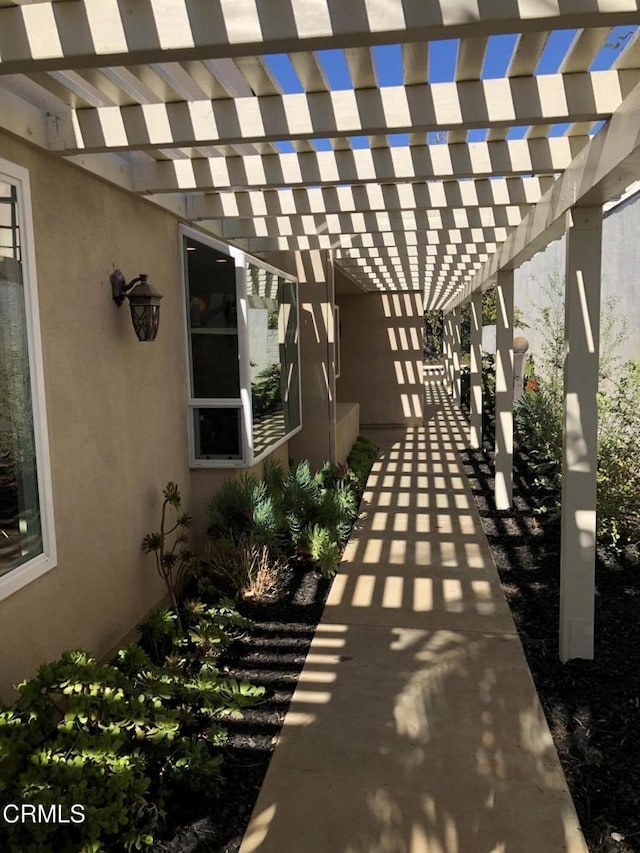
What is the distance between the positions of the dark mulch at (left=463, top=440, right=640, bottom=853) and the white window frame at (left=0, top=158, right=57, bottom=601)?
2.70 m

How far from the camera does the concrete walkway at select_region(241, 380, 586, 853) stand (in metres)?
2.85

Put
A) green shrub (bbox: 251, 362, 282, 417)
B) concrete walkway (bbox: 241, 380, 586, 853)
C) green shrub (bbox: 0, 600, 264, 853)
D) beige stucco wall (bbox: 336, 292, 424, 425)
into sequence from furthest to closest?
beige stucco wall (bbox: 336, 292, 424, 425), green shrub (bbox: 251, 362, 282, 417), concrete walkway (bbox: 241, 380, 586, 853), green shrub (bbox: 0, 600, 264, 853)

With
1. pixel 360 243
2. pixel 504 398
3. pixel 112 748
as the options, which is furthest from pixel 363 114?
pixel 504 398

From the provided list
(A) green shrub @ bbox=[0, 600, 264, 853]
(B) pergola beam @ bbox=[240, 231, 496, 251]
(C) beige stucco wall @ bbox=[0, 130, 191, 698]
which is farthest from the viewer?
(B) pergola beam @ bbox=[240, 231, 496, 251]

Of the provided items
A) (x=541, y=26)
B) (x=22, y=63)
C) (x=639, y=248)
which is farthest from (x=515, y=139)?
(x=639, y=248)

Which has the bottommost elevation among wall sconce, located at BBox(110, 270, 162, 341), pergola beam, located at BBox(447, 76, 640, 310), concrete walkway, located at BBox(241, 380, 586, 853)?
concrete walkway, located at BBox(241, 380, 586, 853)

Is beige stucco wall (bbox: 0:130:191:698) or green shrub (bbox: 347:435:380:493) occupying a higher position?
beige stucco wall (bbox: 0:130:191:698)

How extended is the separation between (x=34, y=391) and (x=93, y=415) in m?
0.61

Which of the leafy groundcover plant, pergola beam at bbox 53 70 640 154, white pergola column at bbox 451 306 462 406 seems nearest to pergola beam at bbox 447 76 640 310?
pergola beam at bbox 53 70 640 154

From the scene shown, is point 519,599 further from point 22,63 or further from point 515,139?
point 22,63

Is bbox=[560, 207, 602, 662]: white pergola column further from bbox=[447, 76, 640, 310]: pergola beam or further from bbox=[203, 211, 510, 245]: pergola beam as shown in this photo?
bbox=[203, 211, 510, 245]: pergola beam

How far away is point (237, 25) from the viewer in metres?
2.29

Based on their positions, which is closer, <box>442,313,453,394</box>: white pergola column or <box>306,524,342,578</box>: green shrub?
<box>306,524,342,578</box>: green shrub

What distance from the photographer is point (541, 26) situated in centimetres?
219
